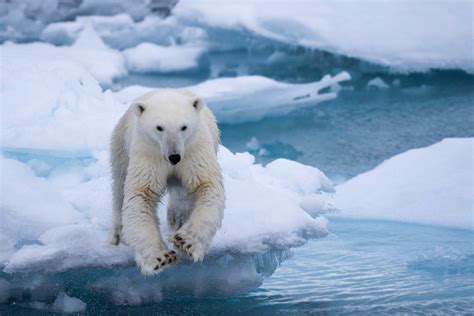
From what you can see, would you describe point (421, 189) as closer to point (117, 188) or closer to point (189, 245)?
point (117, 188)

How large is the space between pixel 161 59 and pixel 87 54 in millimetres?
1033

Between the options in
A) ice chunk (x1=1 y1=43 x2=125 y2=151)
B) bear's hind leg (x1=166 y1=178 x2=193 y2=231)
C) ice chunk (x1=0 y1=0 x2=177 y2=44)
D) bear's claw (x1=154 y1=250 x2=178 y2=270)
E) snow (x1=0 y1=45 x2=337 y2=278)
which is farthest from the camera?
ice chunk (x1=0 y1=0 x2=177 y2=44)

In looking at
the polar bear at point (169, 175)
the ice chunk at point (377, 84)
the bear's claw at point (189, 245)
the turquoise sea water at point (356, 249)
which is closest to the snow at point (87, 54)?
the turquoise sea water at point (356, 249)

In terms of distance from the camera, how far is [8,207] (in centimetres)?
381

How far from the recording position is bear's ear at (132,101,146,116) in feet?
10.4

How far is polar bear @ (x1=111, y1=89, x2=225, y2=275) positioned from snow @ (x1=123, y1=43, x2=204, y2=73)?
6976 millimetres

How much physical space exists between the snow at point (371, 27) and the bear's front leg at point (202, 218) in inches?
218

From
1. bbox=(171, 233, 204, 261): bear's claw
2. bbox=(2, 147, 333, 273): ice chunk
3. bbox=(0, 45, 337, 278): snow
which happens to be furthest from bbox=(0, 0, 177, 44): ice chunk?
bbox=(171, 233, 204, 261): bear's claw

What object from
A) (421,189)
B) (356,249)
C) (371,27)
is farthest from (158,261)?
(371,27)

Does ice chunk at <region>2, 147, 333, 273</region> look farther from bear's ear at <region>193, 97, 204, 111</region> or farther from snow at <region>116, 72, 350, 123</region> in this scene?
snow at <region>116, 72, 350, 123</region>

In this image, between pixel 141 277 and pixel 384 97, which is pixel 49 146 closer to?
pixel 141 277

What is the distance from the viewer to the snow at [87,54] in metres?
9.05

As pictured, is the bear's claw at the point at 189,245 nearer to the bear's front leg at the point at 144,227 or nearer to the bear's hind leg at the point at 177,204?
the bear's front leg at the point at 144,227

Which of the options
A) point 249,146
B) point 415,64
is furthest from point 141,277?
point 415,64
